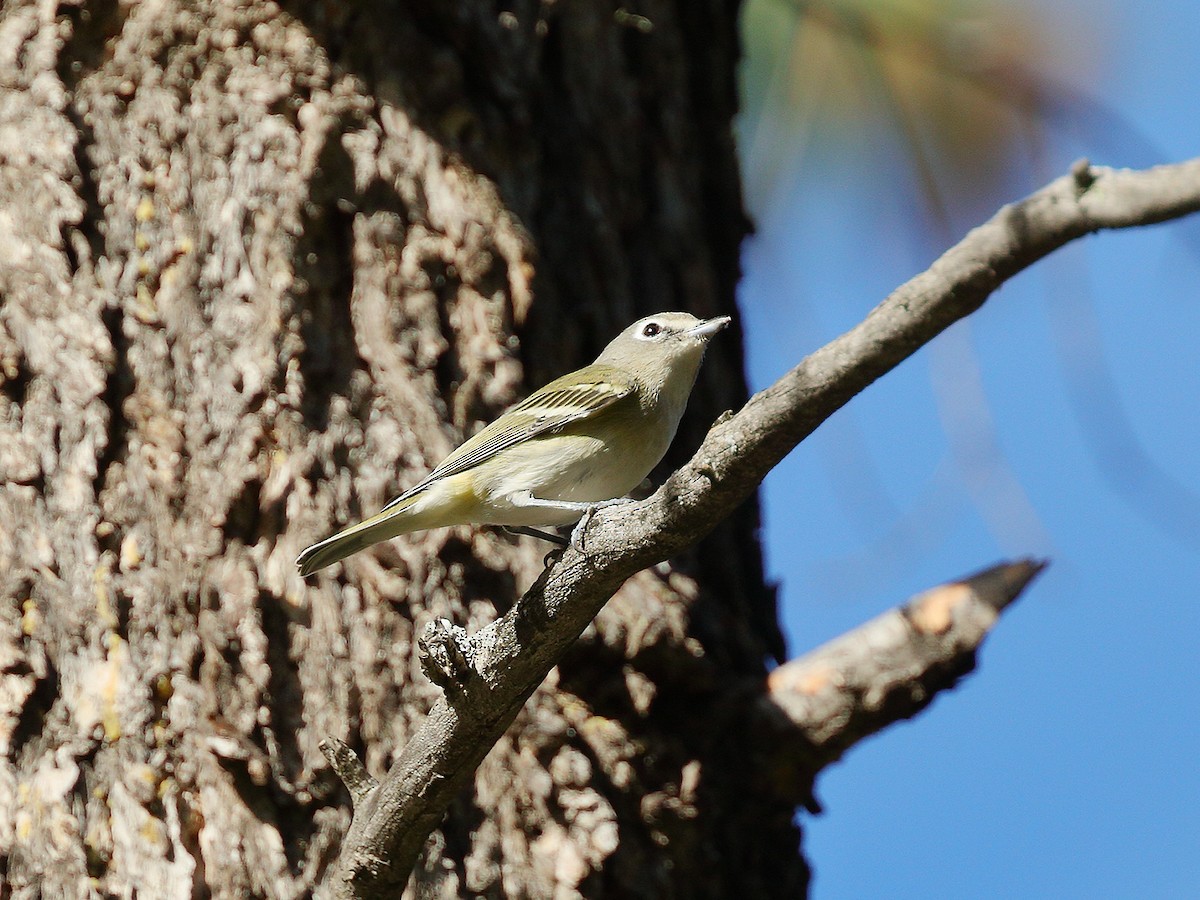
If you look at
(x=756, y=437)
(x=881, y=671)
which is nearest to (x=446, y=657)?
(x=756, y=437)

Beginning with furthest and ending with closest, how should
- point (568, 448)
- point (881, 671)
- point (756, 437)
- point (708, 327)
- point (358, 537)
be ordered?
point (708, 327)
point (568, 448)
point (881, 671)
point (358, 537)
point (756, 437)

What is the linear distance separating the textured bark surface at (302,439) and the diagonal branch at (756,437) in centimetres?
82

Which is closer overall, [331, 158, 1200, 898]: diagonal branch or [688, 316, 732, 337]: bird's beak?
[331, 158, 1200, 898]: diagonal branch

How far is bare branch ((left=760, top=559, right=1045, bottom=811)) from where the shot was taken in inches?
131

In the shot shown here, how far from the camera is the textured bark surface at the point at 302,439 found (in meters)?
3.04

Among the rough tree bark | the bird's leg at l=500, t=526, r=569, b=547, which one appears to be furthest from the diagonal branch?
the bird's leg at l=500, t=526, r=569, b=547

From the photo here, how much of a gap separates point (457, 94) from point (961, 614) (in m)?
2.19

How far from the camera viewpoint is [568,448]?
3600 millimetres

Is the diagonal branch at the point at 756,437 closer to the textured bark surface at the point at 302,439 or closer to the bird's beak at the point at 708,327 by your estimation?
the textured bark surface at the point at 302,439

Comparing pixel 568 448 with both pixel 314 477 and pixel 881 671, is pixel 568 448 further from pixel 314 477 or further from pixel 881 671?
pixel 881 671

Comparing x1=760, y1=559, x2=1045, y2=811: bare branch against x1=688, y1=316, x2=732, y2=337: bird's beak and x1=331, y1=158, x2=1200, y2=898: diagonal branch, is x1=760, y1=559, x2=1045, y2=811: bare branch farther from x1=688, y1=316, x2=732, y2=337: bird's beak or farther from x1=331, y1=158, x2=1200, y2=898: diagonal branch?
x1=331, y1=158, x2=1200, y2=898: diagonal branch

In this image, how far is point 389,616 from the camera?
3.27 metres

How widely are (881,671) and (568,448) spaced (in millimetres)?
1062

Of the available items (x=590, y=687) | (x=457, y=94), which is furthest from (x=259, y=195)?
(x=590, y=687)
